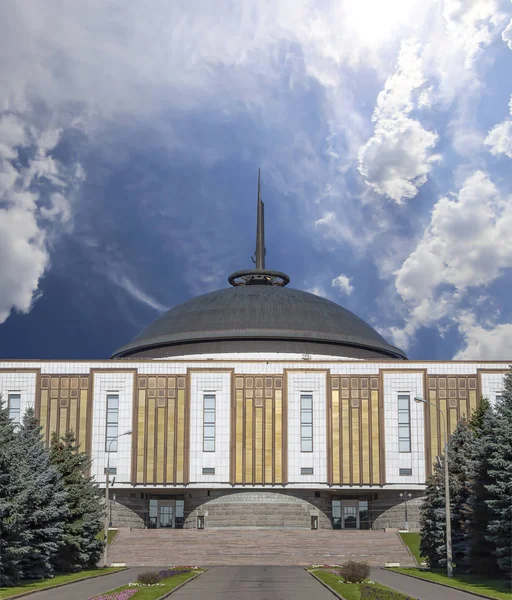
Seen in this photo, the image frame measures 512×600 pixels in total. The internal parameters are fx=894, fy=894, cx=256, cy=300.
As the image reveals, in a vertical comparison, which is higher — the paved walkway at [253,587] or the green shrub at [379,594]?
the green shrub at [379,594]

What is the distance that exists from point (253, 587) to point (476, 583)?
830 centimetres

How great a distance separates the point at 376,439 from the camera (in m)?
68.2

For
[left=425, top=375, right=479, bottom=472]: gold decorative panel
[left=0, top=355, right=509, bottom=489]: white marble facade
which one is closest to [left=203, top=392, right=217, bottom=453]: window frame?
[left=0, top=355, right=509, bottom=489]: white marble facade

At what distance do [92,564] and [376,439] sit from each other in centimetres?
2992

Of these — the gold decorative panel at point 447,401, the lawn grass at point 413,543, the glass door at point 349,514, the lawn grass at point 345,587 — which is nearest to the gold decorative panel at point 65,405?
the glass door at point 349,514

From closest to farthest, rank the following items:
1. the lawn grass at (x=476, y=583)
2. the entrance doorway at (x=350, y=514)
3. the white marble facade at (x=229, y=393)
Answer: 1. the lawn grass at (x=476, y=583)
2. the white marble facade at (x=229, y=393)
3. the entrance doorway at (x=350, y=514)

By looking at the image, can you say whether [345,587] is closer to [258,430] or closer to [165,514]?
[258,430]

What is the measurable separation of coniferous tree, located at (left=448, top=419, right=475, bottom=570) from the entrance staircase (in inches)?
392

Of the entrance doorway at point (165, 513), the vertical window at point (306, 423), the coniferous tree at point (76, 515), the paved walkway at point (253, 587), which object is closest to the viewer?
the paved walkway at point (253, 587)

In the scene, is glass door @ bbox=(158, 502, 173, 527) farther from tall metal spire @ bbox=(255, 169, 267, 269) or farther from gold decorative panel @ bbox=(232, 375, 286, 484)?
tall metal spire @ bbox=(255, 169, 267, 269)

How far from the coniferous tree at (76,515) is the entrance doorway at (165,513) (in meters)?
26.5

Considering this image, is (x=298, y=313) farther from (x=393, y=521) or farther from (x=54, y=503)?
(x=54, y=503)

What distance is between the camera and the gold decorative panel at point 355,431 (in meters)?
67.7

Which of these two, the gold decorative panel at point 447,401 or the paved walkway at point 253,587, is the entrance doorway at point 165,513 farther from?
the paved walkway at point 253,587
